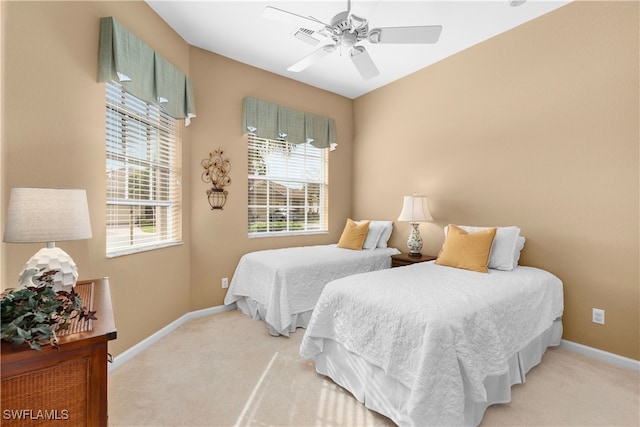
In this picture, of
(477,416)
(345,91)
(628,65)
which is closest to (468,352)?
(477,416)

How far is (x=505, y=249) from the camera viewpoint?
2605 millimetres

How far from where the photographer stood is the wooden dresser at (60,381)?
2.83ft

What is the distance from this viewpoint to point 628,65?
89.6 inches

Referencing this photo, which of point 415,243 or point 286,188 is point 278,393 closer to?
point 415,243

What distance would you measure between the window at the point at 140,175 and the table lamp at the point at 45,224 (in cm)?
→ 104

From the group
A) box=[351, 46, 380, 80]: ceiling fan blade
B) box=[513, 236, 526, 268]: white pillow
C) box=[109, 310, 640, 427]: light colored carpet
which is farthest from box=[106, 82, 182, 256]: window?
box=[513, 236, 526, 268]: white pillow

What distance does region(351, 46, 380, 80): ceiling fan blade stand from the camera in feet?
7.63

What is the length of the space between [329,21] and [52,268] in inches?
110

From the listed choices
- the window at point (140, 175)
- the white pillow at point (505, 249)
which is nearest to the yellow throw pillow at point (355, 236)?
the white pillow at point (505, 249)

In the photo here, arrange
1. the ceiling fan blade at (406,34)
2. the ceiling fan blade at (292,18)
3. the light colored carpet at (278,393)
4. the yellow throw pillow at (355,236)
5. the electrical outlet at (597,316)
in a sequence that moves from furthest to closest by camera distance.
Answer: the yellow throw pillow at (355,236) → the electrical outlet at (597,316) → the ceiling fan blade at (406,34) → the ceiling fan blade at (292,18) → the light colored carpet at (278,393)

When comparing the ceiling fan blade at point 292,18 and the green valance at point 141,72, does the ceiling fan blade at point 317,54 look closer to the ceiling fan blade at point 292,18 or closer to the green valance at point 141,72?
the ceiling fan blade at point 292,18

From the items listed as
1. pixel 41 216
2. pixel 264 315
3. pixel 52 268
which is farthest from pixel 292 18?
pixel 264 315

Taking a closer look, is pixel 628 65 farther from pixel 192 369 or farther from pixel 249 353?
pixel 192 369

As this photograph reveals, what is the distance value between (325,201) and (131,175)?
261 centimetres
